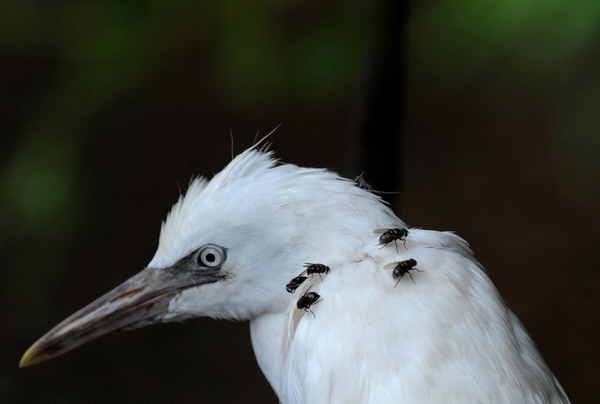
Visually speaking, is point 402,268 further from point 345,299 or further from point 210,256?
point 210,256

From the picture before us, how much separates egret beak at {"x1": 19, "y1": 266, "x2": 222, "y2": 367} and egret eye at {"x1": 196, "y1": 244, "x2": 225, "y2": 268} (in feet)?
0.14

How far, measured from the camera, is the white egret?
1722 mm

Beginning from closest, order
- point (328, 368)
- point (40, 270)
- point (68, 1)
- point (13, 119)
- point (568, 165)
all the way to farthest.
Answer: point (328, 368) → point (68, 1) → point (40, 270) → point (13, 119) → point (568, 165)

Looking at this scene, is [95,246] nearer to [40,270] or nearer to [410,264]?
[40,270]

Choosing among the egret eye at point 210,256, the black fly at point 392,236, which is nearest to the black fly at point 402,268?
the black fly at point 392,236

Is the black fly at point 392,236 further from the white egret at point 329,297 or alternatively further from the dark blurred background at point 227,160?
the dark blurred background at point 227,160

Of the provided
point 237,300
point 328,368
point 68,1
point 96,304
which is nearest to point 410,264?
point 328,368

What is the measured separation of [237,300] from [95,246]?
2.80 meters

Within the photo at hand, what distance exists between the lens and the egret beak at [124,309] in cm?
224

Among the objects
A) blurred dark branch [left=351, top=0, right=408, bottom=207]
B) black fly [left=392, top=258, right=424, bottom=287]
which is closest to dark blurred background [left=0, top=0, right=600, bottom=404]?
blurred dark branch [left=351, top=0, right=408, bottom=207]

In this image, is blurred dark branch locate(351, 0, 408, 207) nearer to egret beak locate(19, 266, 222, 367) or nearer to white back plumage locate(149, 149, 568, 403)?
white back plumage locate(149, 149, 568, 403)

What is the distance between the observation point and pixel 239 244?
2154 mm

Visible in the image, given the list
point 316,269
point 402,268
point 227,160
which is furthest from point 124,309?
point 227,160

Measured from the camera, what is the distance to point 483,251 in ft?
16.9
